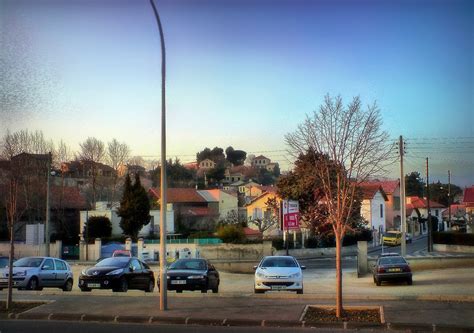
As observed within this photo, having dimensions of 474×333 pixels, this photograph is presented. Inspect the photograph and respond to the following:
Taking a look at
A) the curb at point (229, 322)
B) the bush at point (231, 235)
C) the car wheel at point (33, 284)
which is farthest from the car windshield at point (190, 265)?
the bush at point (231, 235)

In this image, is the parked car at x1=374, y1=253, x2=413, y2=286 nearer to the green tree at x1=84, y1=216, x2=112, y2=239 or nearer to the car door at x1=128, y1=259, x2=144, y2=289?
the car door at x1=128, y1=259, x2=144, y2=289

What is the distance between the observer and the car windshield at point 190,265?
19509 mm

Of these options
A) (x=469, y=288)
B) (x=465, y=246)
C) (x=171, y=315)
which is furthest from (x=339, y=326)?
(x=465, y=246)

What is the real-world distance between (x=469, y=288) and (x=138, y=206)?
36.6 m

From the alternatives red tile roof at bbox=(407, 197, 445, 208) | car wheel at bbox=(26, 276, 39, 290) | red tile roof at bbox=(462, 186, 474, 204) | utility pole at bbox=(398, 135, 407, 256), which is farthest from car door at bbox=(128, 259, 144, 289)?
Answer: red tile roof at bbox=(407, 197, 445, 208)

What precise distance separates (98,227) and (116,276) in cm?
3539

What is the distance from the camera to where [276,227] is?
5569 centimetres

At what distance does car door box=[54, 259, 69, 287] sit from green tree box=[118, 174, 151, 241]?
3068 cm

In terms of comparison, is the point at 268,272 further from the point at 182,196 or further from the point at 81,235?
the point at 182,196

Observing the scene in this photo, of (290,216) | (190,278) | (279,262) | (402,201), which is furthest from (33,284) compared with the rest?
(402,201)

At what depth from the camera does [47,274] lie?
70.8 feet

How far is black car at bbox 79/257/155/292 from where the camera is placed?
62.8 feet

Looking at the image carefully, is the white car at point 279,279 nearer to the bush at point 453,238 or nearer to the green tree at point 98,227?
the bush at point 453,238

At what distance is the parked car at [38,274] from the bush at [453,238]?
31.6 metres
